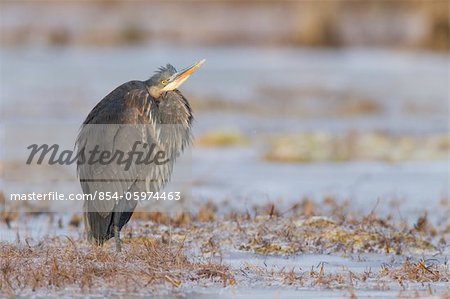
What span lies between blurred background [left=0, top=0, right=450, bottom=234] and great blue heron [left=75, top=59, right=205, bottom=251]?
8.84ft

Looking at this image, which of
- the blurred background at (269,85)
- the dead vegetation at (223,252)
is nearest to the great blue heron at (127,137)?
the dead vegetation at (223,252)

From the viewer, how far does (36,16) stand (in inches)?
1714

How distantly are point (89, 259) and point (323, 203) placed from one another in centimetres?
409

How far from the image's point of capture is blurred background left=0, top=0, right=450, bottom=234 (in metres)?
12.4

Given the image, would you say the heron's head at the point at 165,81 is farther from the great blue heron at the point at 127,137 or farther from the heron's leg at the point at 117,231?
the heron's leg at the point at 117,231

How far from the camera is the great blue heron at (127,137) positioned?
7145mm

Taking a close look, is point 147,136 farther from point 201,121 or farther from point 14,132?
point 201,121

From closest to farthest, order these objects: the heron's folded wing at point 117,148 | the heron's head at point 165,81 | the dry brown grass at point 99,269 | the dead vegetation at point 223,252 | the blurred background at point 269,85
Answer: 1. the dry brown grass at point 99,269
2. the dead vegetation at point 223,252
3. the heron's folded wing at point 117,148
4. the heron's head at point 165,81
5. the blurred background at point 269,85

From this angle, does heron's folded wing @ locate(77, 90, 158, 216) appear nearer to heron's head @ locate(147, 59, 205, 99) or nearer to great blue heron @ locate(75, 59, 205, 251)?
great blue heron @ locate(75, 59, 205, 251)

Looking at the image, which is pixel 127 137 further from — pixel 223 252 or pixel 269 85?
pixel 269 85

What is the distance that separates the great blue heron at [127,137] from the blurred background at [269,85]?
2.69 m

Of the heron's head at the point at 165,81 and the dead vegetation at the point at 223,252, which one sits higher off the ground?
the heron's head at the point at 165,81

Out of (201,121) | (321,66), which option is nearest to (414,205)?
(201,121)

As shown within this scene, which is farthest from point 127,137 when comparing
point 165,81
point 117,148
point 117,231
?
point 117,231
